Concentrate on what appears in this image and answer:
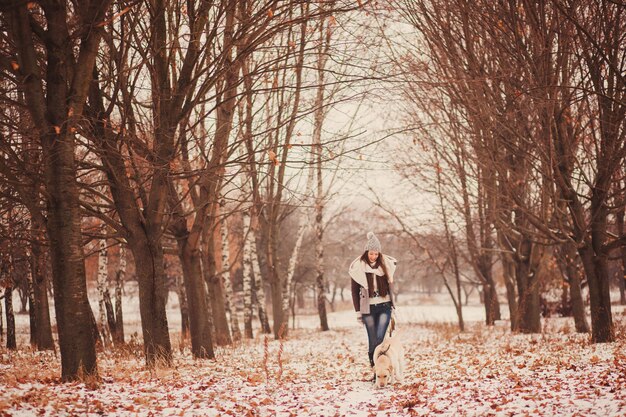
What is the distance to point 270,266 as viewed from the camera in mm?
18234

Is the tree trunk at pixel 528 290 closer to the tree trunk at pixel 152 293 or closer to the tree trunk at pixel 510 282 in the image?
the tree trunk at pixel 510 282

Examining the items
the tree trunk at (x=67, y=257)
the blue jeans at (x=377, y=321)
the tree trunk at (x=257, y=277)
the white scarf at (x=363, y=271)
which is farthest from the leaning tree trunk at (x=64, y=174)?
the tree trunk at (x=257, y=277)

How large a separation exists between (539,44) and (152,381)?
25.3 feet

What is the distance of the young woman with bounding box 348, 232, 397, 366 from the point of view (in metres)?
7.46

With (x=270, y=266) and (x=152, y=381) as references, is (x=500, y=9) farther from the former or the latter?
(x=270, y=266)

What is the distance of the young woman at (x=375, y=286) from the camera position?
24.5 feet

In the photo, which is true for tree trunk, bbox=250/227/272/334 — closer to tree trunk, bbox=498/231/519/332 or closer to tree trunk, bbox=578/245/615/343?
tree trunk, bbox=498/231/519/332

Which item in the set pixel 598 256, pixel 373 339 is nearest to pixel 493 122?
pixel 598 256

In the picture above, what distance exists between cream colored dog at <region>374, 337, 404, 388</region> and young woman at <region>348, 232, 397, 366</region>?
0.25 meters

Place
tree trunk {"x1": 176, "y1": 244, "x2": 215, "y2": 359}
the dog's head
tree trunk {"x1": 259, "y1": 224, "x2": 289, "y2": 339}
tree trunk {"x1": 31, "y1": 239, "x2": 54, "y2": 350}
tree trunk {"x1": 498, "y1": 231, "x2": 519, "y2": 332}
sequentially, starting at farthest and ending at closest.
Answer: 1. tree trunk {"x1": 259, "y1": 224, "x2": 289, "y2": 339}
2. tree trunk {"x1": 498, "y1": 231, "x2": 519, "y2": 332}
3. tree trunk {"x1": 31, "y1": 239, "x2": 54, "y2": 350}
4. tree trunk {"x1": 176, "y1": 244, "x2": 215, "y2": 359}
5. the dog's head

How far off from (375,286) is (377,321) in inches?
19.9

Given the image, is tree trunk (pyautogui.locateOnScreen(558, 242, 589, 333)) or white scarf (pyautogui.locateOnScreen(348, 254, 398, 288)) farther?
tree trunk (pyautogui.locateOnScreen(558, 242, 589, 333))

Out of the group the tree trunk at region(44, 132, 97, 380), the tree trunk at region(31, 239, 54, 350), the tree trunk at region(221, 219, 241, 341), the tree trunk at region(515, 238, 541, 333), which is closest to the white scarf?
the tree trunk at region(44, 132, 97, 380)

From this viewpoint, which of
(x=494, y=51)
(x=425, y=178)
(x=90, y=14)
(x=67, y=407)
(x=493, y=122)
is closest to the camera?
(x=67, y=407)
